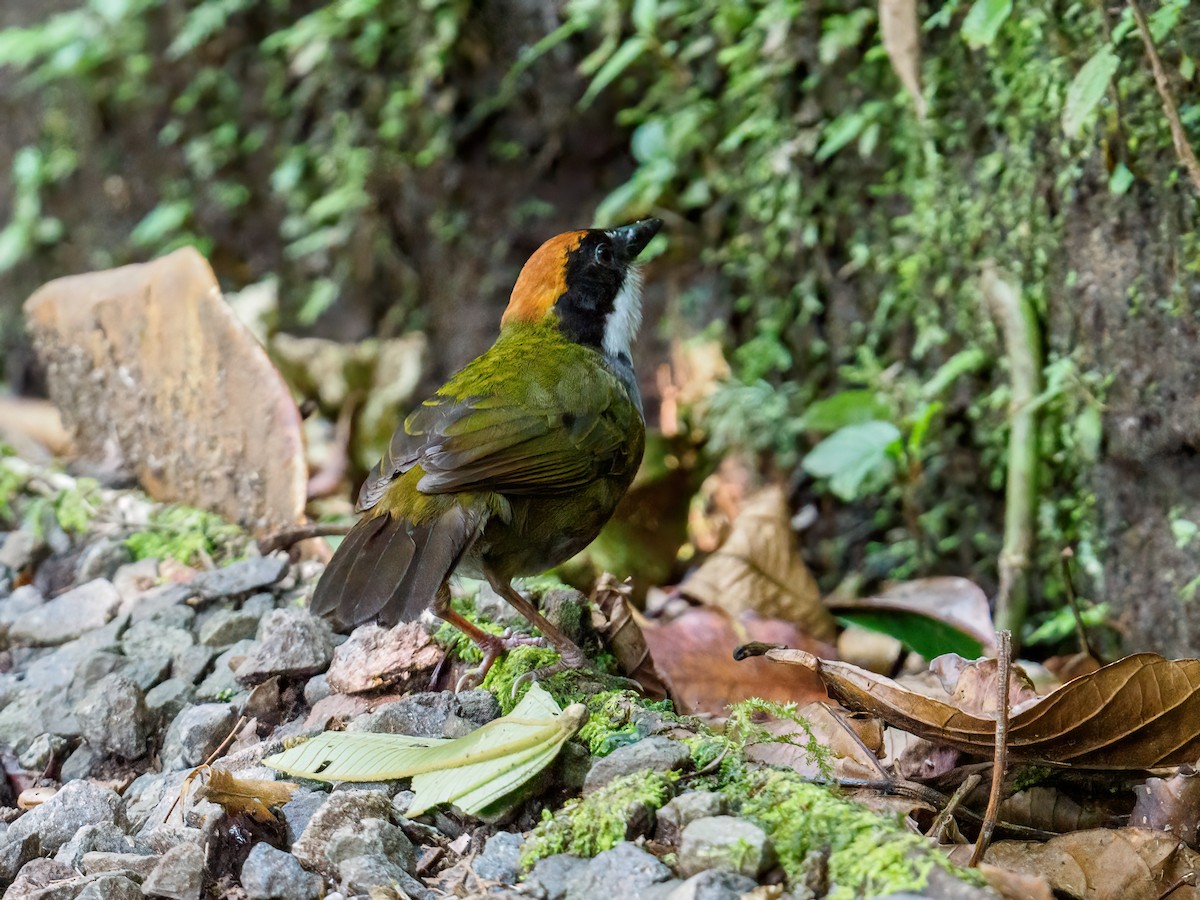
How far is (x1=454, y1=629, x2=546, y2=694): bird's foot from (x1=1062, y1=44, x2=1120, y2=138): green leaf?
1.76 metres

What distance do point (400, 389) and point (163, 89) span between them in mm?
2281

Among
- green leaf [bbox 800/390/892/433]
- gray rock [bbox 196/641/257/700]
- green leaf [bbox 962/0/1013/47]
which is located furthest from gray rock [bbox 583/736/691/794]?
green leaf [bbox 800/390/892/433]

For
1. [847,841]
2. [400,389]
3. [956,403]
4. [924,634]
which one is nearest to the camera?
[847,841]

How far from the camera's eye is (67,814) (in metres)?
2.12

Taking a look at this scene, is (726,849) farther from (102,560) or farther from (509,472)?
(102,560)

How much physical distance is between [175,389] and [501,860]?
7.60 ft

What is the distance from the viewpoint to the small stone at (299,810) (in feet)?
6.46

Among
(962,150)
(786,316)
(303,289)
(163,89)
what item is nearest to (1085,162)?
(962,150)

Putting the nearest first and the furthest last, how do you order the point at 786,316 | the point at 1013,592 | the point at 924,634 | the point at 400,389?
the point at 924,634, the point at 1013,592, the point at 786,316, the point at 400,389

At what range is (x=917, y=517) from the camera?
4.30 m

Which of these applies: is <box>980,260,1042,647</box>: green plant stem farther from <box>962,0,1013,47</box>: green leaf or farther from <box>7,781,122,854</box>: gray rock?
<box>7,781,122,854</box>: gray rock

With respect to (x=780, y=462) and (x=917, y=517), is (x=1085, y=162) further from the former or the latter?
(x=780, y=462)

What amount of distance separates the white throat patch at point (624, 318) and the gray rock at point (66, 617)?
58.7 inches

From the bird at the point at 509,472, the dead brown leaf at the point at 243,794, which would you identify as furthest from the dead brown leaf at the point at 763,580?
the dead brown leaf at the point at 243,794
